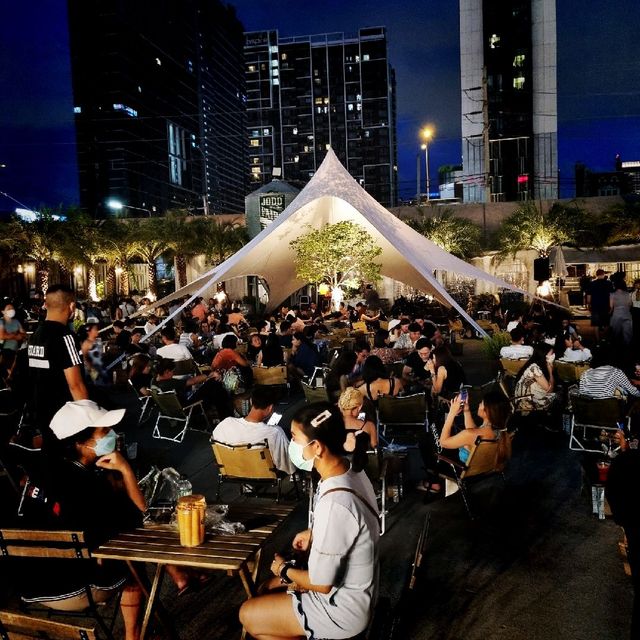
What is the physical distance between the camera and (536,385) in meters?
6.95

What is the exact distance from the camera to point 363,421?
4.74 meters

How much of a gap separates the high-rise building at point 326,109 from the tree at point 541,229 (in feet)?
289

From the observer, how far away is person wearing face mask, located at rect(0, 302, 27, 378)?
7730mm

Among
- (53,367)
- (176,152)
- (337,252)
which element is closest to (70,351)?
(53,367)

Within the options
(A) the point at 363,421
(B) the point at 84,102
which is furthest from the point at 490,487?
(B) the point at 84,102

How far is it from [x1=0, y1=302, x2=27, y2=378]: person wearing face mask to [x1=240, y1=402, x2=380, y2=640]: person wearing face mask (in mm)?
6404

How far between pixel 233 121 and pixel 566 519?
625ft

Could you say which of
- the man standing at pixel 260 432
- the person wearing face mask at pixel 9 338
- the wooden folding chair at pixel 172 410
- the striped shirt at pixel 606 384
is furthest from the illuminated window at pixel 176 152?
the man standing at pixel 260 432

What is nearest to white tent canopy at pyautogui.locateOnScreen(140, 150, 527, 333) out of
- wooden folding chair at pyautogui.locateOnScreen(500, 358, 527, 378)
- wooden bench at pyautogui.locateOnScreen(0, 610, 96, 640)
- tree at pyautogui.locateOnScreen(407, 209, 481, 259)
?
wooden folding chair at pyautogui.locateOnScreen(500, 358, 527, 378)

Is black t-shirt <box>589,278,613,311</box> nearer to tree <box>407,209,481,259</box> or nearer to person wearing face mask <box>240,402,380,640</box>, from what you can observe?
tree <box>407,209,481,259</box>

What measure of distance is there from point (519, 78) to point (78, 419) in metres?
49.5

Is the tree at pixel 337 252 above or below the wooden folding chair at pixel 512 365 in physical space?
above

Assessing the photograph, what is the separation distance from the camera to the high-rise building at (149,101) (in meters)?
106

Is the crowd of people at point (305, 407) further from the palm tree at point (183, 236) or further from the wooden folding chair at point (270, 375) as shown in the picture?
the palm tree at point (183, 236)
